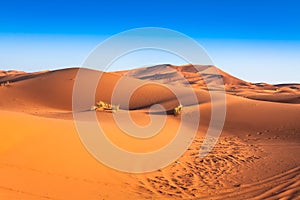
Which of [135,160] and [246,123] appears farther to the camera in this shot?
[246,123]

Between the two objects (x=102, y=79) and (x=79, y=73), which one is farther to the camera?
(x=79, y=73)

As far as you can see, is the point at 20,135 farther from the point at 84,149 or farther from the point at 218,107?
the point at 218,107

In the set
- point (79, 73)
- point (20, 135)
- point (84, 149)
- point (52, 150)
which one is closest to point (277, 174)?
point (84, 149)

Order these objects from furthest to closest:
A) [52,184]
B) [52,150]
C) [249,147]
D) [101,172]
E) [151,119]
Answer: [151,119] → [249,147] → [52,150] → [101,172] → [52,184]

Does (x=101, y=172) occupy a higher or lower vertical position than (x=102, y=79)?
lower

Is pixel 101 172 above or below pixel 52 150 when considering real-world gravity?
below

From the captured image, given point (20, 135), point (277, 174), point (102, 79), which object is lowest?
point (277, 174)

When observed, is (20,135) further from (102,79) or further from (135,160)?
(102,79)

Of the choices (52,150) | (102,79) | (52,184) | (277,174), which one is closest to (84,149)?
(52,150)

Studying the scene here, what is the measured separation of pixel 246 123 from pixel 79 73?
22093 millimetres

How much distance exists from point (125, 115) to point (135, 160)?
6.18 metres

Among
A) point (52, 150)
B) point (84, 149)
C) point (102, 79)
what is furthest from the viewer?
point (102, 79)

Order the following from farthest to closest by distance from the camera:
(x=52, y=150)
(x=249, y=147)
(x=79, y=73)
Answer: (x=79, y=73), (x=249, y=147), (x=52, y=150)

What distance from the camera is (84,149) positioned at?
8570 mm
